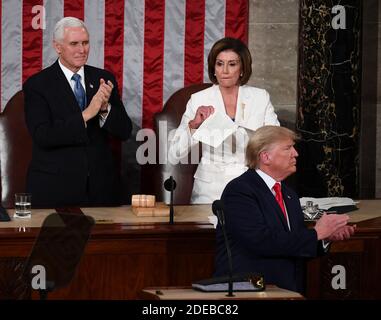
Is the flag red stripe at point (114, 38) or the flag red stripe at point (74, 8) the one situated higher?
the flag red stripe at point (74, 8)

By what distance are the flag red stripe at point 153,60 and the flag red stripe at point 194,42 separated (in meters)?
0.19

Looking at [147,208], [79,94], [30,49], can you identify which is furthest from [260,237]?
[30,49]

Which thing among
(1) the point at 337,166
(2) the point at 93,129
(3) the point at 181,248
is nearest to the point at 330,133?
(1) the point at 337,166

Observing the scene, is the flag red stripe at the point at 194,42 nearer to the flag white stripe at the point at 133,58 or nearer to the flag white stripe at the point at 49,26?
the flag white stripe at the point at 133,58

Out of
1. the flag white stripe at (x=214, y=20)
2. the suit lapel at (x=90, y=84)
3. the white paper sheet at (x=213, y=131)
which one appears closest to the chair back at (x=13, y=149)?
the suit lapel at (x=90, y=84)

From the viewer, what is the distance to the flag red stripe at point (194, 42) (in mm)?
8797

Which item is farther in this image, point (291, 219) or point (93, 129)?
point (93, 129)

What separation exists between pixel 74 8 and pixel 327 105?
2.05 m

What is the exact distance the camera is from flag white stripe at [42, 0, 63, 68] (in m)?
8.62

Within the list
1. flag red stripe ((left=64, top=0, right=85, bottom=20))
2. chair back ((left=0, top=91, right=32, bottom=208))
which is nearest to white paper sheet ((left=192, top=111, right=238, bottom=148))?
chair back ((left=0, top=91, right=32, bottom=208))

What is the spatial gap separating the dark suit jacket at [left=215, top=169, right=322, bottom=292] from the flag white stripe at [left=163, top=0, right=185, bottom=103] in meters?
3.43

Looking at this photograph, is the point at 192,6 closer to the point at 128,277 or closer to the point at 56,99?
the point at 56,99

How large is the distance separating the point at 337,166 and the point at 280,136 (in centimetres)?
307

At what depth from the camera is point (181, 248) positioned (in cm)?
616
